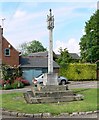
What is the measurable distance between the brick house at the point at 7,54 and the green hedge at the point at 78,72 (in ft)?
23.3

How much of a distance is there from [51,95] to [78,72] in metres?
23.8

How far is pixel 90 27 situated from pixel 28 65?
21415 millimetres

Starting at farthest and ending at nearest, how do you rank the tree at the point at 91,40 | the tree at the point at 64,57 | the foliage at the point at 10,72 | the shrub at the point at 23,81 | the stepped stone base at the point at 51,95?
the tree at the point at 91,40
the tree at the point at 64,57
the shrub at the point at 23,81
the foliage at the point at 10,72
the stepped stone base at the point at 51,95

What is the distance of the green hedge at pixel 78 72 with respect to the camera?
4303cm

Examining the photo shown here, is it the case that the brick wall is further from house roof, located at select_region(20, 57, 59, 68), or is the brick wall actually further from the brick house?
house roof, located at select_region(20, 57, 59, 68)

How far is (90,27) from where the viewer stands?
189ft

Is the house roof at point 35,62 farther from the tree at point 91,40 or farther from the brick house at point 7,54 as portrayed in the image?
the tree at point 91,40

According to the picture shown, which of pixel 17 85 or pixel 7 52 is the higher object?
pixel 7 52

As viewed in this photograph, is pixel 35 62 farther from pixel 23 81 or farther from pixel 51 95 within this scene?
pixel 51 95

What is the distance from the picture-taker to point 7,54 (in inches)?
1585

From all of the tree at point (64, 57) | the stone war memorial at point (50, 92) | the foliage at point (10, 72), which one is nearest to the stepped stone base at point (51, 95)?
the stone war memorial at point (50, 92)

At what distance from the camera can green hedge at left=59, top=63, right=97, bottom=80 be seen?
43.0 metres

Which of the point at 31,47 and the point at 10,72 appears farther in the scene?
the point at 31,47

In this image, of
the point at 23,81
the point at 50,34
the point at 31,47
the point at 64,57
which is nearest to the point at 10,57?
the point at 23,81
